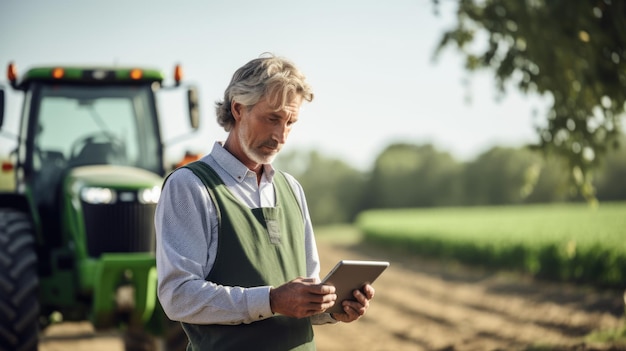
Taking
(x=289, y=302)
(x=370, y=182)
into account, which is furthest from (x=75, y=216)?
(x=370, y=182)

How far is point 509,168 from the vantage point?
191ft

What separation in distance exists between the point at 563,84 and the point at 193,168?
15.0 feet

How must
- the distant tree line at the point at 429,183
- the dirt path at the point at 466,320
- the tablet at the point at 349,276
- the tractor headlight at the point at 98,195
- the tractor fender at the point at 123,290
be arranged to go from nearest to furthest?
the tablet at the point at 349,276 < the tractor fender at the point at 123,290 < the tractor headlight at the point at 98,195 < the dirt path at the point at 466,320 < the distant tree line at the point at 429,183

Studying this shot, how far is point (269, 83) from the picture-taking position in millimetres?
2131

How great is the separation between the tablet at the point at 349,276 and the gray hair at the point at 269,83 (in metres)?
0.49

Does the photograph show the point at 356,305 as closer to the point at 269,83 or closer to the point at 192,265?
the point at 192,265

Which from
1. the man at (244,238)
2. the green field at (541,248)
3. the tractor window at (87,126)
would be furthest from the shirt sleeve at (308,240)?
the green field at (541,248)

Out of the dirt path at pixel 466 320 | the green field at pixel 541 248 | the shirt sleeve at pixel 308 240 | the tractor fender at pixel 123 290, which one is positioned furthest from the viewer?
the green field at pixel 541 248

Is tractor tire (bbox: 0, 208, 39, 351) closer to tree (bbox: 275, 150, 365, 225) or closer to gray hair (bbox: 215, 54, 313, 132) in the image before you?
gray hair (bbox: 215, 54, 313, 132)

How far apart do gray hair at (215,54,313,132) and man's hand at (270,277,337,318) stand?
0.51 meters

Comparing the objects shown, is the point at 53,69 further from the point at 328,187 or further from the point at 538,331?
the point at 328,187

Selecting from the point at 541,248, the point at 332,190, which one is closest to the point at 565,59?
the point at 541,248

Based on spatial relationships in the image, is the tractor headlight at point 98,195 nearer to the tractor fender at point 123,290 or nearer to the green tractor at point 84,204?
the green tractor at point 84,204

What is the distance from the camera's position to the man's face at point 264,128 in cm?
218
